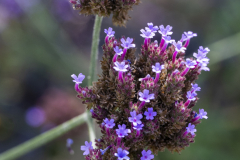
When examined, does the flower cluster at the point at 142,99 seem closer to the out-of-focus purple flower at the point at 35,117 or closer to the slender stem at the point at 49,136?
the slender stem at the point at 49,136

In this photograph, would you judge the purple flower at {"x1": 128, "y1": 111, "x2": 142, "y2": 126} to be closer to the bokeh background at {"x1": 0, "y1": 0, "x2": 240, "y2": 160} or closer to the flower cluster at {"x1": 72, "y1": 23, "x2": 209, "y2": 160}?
the flower cluster at {"x1": 72, "y1": 23, "x2": 209, "y2": 160}

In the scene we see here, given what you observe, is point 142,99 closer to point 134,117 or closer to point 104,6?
point 134,117

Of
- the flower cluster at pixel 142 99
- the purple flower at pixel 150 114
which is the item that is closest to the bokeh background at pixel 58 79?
the flower cluster at pixel 142 99

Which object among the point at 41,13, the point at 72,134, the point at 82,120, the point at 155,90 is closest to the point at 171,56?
the point at 155,90

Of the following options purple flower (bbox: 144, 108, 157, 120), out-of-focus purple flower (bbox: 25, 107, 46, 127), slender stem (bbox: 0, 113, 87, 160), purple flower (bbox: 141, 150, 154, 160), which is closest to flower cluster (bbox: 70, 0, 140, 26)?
purple flower (bbox: 144, 108, 157, 120)

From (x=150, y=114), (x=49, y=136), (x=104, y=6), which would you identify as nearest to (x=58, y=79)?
(x=49, y=136)

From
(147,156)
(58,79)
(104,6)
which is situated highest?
(58,79)

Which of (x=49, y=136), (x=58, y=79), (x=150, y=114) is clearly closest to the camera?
(x=150, y=114)

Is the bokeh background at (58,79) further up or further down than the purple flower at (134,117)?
further up
